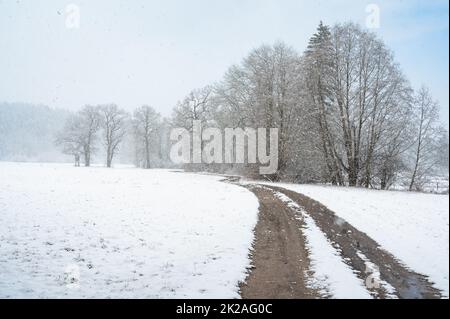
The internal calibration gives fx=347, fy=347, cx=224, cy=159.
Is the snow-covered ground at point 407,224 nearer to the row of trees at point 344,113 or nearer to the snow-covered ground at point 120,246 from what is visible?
the snow-covered ground at point 120,246

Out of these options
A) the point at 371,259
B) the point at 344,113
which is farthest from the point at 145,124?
the point at 371,259

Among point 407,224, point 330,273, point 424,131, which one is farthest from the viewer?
point 424,131

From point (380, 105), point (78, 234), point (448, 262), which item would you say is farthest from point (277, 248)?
point (380, 105)

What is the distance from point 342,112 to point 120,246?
26.9 metres

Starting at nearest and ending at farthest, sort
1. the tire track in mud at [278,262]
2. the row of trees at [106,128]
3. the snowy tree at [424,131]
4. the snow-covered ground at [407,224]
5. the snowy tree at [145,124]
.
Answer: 1. the tire track in mud at [278,262]
2. the snow-covered ground at [407,224]
3. the snowy tree at [424,131]
4. the row of trees at [106,128]
5. the snowy tree at [145,124]

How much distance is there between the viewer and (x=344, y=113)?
3238cm

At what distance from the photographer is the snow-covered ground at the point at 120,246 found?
8.66 m

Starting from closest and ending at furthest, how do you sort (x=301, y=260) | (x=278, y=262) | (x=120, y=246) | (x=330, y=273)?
(x=330, y=273) < (x=278, y=262) < (x=301, y=260) < (x=120, y=246)

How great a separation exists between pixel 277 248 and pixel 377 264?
11.0 feet

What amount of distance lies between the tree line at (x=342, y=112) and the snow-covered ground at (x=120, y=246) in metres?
17.0

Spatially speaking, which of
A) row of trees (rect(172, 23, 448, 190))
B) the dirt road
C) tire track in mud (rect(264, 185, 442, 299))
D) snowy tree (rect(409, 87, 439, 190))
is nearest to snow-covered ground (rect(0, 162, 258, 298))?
the dirt road

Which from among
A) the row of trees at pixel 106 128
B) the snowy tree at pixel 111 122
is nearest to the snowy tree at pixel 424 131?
the row of trees at pixel 106 128

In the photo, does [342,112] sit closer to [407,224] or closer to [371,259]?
[407,224]

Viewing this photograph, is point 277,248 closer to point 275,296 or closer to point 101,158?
point 275,296
